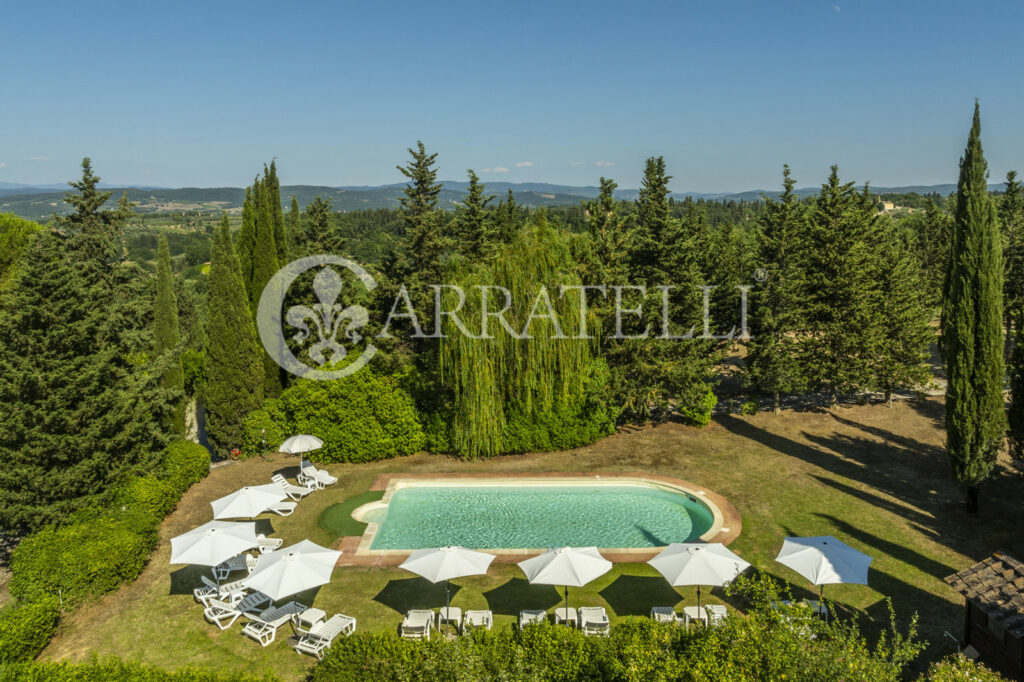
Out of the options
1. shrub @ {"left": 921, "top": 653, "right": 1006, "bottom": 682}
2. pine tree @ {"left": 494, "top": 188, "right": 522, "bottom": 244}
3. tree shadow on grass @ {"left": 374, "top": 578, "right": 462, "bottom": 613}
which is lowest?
tree shadow on grass @ {"left": 374, "top": 578, "right": 462, "bottom": 613}

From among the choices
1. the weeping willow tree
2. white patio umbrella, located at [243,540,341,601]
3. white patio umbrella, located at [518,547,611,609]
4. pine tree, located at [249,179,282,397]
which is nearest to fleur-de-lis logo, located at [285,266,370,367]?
pine tree, located at [249,179,282,397]

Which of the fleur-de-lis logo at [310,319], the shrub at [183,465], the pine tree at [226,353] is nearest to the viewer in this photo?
the shrub at [183,465]

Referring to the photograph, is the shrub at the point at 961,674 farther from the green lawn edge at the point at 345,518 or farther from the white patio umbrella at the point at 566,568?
the green lawn edge at the point at 345,518

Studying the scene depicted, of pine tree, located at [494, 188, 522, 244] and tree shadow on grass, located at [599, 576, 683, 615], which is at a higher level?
pine tree, located at [494, 188, 522, 244]

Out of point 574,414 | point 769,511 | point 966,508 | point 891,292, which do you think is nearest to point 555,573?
point 769,511

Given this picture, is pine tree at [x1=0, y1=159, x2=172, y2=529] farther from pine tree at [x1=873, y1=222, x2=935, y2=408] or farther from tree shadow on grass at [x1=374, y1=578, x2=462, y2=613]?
pine tree at [x1=873, y1=222, x2=935, y2=408]

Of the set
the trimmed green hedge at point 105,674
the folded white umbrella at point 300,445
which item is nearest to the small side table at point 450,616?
the trimmed green hedge at point 105,674

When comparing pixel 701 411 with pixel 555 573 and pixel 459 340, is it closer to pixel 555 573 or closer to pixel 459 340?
pixel 459 340

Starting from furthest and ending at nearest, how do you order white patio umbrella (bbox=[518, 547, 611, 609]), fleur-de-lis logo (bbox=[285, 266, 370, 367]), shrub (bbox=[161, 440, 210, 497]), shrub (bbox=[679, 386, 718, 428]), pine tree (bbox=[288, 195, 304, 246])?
pine tree (bbox=[288, 195, 304, 246]), fleur-de-lis logo (bbox=[285, 266, 370, 367]), shrub (bbox=[679, 386, 718, 428]), shrub (bbox=[161, 440, 210, 497]), white patio umbrella (bbox=[518, 547, 611, 609])
